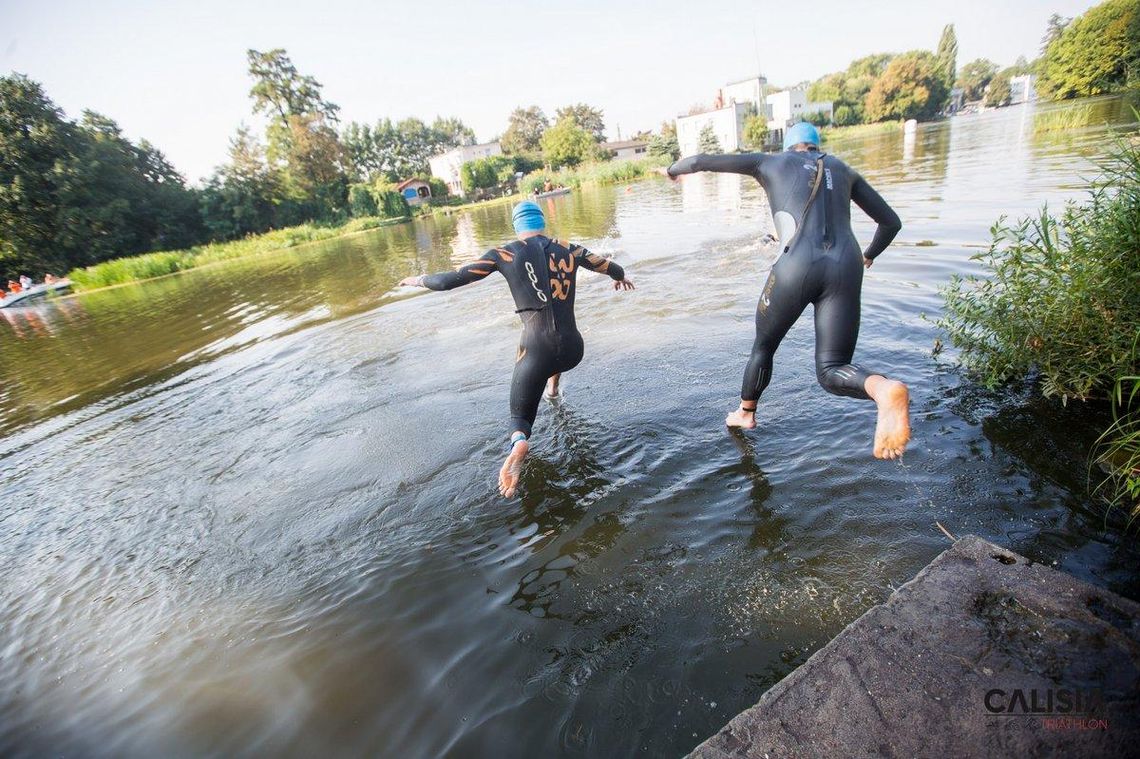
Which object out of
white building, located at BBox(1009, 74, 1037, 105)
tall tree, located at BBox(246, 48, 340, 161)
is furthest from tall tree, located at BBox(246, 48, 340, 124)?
white building, located at BBox(1009, 74, 1037, 105)

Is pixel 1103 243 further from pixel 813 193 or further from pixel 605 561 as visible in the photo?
pixel 605 561

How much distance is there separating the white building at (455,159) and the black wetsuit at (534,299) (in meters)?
83.4

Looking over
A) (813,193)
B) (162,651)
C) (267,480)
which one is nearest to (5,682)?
(162,651)

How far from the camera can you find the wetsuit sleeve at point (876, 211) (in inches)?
147

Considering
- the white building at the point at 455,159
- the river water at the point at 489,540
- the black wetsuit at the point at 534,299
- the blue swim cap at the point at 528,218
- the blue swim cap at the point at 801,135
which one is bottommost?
the river water at the point at 489,540

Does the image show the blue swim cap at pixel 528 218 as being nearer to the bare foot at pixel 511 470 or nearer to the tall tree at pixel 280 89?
the bare foot at pixel 511 470

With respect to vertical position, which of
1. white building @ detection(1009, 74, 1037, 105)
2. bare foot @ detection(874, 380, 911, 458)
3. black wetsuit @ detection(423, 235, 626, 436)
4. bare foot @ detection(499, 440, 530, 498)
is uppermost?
white building @ detection(1009, 74, 1037, 105)

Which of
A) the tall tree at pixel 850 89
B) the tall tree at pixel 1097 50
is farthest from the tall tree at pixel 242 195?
the tall tree at pixel 850 89

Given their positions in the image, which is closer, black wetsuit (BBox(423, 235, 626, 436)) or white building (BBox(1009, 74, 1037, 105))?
black wetsuit (BBox(423, 235, 626, 436))

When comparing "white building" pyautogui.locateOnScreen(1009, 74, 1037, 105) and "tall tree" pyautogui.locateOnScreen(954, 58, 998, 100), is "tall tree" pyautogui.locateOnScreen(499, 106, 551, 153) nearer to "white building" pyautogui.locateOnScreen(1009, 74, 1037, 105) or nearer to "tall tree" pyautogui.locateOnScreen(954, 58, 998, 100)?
"white building" pyautogui.locateOnScreen(1009, 74, 1037, 105)

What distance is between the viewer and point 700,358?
6.03 metres

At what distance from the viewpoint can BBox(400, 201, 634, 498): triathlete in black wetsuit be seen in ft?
13.7

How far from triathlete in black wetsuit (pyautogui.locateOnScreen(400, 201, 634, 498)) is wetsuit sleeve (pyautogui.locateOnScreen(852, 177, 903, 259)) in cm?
222

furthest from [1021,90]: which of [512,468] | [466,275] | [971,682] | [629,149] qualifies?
[971,682]
